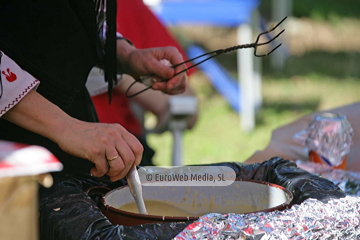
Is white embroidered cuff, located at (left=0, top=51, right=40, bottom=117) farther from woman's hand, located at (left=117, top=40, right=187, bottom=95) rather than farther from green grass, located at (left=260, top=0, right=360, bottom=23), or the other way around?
green grass, located at (left=260, top=0, right=360, bottom=23)

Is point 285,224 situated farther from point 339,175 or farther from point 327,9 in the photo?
point 327,9

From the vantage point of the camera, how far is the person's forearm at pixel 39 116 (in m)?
0.85

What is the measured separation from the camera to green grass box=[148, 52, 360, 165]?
396 cm

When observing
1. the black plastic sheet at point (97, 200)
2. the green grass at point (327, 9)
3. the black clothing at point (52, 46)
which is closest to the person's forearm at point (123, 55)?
the black clothing at point (52, 46)

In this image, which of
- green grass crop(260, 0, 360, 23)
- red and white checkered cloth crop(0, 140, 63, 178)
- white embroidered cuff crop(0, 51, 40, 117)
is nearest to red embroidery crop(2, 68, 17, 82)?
white embroidered cuff crop(0, 51, 40, 117)

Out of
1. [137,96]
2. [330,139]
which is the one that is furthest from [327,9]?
[330,139]

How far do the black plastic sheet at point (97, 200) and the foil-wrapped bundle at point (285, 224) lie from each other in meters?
0.03

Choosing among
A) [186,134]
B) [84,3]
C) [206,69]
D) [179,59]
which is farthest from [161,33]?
[206,69]

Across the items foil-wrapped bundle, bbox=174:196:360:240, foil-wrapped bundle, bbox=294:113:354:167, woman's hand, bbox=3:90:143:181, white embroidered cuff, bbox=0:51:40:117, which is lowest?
foil-wrapped bundle, bbox=294:113:354:167

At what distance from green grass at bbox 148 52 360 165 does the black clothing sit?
249 centimetres

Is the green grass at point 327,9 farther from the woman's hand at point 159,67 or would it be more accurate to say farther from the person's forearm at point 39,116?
the person's forearm at point 39,116

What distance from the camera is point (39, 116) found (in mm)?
858

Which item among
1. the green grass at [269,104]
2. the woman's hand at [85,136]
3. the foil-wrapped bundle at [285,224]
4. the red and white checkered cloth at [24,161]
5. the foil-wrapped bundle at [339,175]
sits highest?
the red and white checkered cloth at [24,161]

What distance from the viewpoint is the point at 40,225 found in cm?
82
